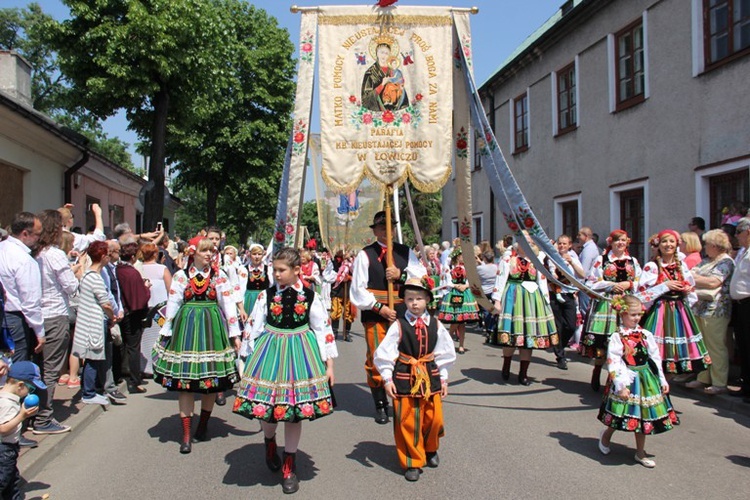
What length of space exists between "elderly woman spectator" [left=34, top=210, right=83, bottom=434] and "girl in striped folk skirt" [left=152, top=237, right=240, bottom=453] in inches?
39.5

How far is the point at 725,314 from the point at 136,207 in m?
21.6

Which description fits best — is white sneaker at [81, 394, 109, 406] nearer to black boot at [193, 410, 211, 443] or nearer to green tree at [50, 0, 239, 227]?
black boot at [193, 410, 211, 443]

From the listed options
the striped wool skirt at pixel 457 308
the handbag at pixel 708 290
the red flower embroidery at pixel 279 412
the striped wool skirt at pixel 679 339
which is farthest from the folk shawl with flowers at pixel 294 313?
the striped wool skirt at pixel 457 308

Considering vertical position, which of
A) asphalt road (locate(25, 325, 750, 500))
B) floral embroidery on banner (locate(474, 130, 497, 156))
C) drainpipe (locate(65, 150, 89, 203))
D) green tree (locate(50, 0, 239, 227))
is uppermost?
green tree (locate(50, 0, 239, 227))

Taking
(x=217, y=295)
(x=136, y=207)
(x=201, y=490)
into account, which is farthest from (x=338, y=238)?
(x=136, y=207)

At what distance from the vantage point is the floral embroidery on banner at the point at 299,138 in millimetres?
6211

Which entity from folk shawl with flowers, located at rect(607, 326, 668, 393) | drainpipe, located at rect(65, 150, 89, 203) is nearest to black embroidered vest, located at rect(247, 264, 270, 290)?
folk shawl with flowers, located at rect(607, 326, 668, 393)

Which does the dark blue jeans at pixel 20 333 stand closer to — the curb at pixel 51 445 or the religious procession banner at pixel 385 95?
the curb at pixel 51 445

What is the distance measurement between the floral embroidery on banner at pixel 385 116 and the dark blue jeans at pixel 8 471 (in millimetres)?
4286

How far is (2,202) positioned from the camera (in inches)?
465

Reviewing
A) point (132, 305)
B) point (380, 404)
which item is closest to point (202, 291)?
point (380, 404)

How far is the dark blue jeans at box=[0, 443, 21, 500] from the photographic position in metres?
3.73

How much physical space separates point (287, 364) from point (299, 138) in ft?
8.28

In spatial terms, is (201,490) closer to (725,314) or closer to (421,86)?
(421,86)
